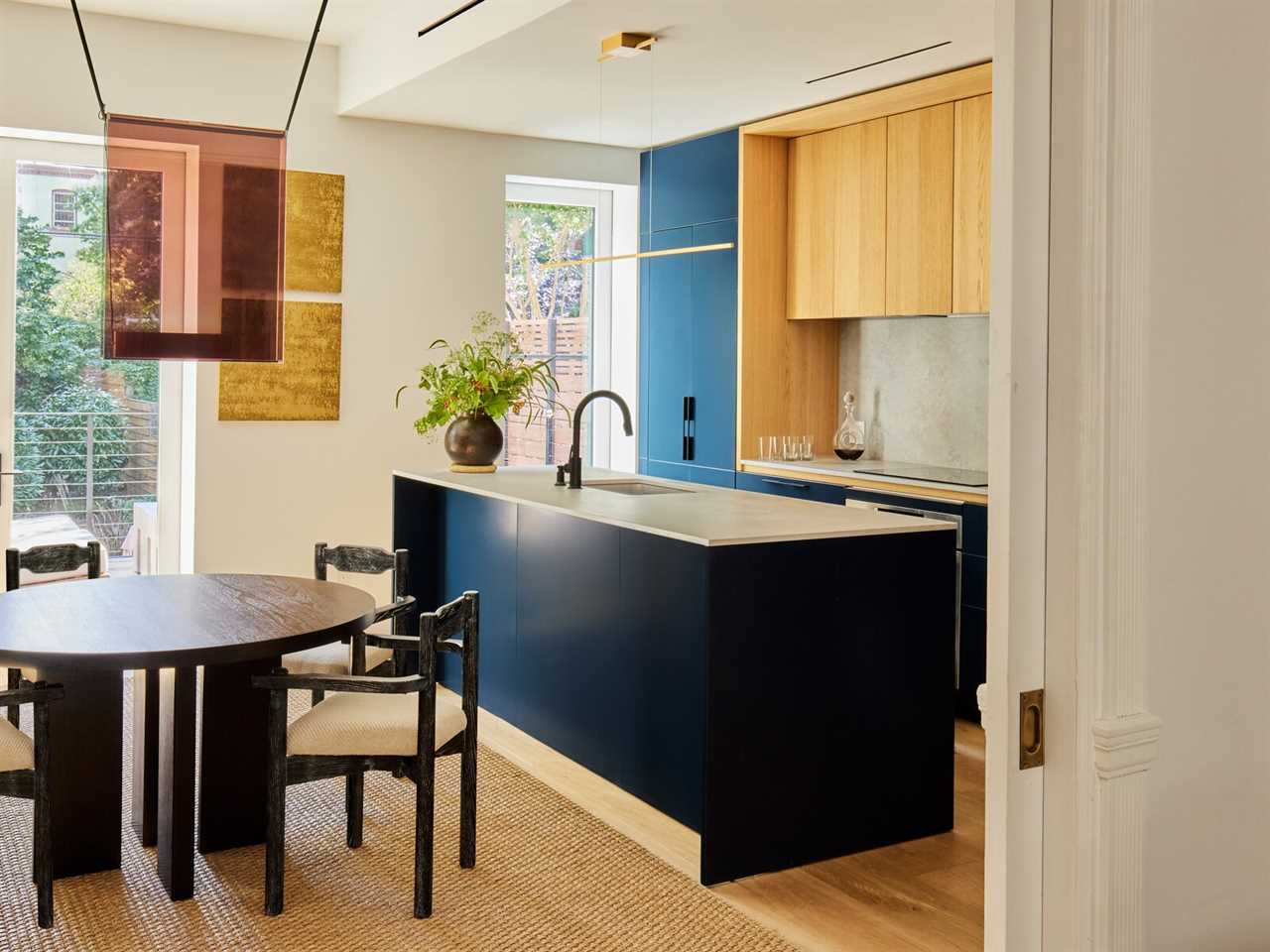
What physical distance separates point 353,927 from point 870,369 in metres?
4.00

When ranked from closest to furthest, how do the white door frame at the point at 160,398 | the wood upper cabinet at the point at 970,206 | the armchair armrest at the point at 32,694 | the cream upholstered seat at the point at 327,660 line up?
the armchair armrest at the point at 32,694 → the cream upholstered seat at the point at 327,660 → the wood upper cabinet at the point at 970,206 → the white door frame at the point at 160,398

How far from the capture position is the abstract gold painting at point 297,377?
5738 mm

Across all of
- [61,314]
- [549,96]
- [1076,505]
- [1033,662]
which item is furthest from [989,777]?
[61,314]

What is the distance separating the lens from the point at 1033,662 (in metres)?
1.37

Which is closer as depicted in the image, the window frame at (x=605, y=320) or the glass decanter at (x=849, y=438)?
the glass decanter at (x=849, y=438)

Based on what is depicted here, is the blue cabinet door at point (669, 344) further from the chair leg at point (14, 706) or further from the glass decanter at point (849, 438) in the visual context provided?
the chair leg at point (14, 706)

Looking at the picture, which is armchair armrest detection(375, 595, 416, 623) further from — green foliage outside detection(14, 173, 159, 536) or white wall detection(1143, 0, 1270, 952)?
green foliage outside detection(14, 173, 159, 536)

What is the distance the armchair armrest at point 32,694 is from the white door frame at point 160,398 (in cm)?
290

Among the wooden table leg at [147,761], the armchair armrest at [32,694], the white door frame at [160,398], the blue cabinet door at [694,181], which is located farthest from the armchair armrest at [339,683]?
the blue cabinet door at [694,181]

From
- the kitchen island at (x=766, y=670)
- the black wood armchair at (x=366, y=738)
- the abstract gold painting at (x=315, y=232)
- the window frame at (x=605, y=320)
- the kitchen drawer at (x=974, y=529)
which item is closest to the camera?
the black wood armchair at (x=366, y=738)

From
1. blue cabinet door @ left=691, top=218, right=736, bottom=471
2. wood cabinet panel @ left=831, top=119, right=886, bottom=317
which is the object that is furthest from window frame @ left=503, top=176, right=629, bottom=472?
wood cabinet panel @ left=831, top=119, right=886, bottom=317

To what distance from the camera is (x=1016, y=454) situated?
1323mm

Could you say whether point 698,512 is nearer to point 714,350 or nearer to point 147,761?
point 147,761

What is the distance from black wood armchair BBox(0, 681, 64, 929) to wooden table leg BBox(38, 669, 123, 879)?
0.24 metres
